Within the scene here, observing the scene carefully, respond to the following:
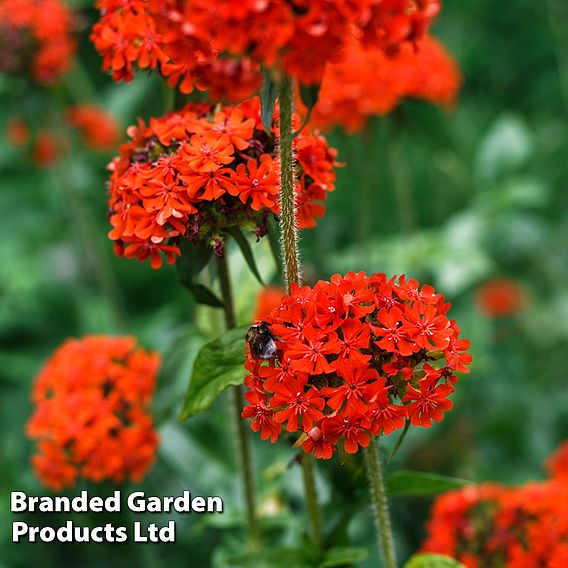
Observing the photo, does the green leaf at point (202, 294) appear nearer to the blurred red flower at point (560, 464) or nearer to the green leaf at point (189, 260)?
the green leaf at point (189, 260)

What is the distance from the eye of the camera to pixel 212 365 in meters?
1.53

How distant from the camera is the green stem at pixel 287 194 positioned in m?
1.31

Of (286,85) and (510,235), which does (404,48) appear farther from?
(286,85)

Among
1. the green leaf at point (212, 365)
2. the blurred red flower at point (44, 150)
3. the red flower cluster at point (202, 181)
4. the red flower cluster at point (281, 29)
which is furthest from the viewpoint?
the blurred red flower at point (44, 150)

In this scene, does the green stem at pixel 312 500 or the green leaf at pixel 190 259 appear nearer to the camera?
the green leaf at pixel 190 259

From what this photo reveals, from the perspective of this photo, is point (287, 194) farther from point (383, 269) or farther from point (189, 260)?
point (383, 269)

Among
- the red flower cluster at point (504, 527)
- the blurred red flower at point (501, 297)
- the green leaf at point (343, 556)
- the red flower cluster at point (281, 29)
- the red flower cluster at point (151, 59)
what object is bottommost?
the green leaf at point (343, 556)

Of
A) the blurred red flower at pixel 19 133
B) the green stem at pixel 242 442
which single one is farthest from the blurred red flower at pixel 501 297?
the green stem at pixel 242 442

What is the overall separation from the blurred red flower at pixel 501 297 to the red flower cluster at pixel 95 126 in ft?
6.21

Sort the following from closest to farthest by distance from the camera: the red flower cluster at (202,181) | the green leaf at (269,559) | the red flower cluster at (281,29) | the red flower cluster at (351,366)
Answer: the red flower cluster at (281,29), the red flower cluster at (351,366), the red flower cluster at (202,181), the green leaf at (269,559)

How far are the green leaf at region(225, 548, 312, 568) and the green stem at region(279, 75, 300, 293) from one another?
0.53 metres

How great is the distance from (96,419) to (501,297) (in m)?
2.77

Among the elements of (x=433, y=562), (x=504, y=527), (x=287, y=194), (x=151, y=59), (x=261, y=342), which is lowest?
(x=433, y=562)

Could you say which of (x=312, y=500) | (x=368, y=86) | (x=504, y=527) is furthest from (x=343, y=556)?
(x=368, y=86)
